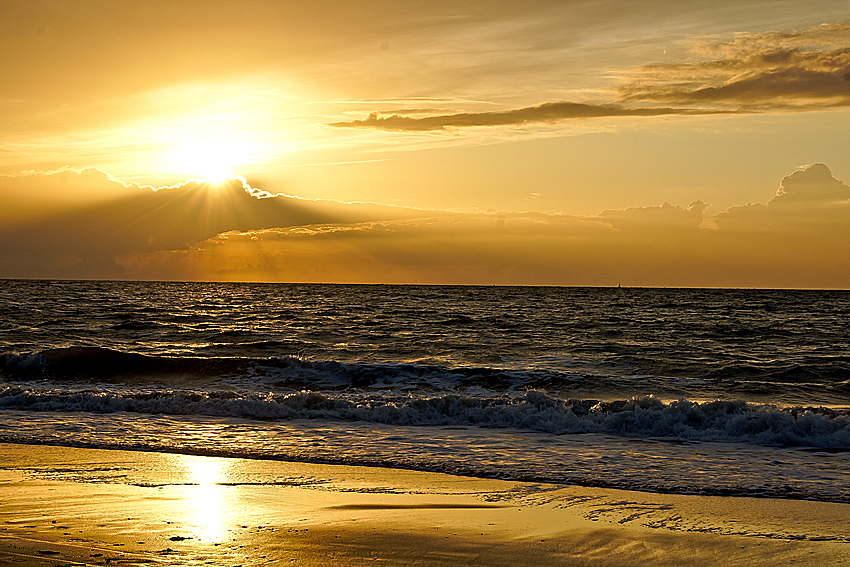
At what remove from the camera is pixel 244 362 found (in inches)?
976

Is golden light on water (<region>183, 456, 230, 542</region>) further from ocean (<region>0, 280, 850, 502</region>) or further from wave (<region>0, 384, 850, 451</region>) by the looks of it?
wave (<region>0, 384, 850, 451</region>)

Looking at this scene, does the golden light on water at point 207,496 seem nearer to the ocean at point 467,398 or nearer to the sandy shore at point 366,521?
the sandy shore at point 366,521

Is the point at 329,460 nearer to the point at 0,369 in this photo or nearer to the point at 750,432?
the point at 750,432

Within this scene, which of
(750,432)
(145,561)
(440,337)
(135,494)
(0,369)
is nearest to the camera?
(145,561)

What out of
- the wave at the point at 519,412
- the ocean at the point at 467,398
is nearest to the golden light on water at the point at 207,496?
the ocean at the point at 467,398

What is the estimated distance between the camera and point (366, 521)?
7.49m

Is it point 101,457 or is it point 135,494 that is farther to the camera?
point 101,457

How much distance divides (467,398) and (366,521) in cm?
916

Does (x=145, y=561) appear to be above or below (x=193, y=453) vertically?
above

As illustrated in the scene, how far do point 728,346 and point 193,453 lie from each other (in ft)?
90.2

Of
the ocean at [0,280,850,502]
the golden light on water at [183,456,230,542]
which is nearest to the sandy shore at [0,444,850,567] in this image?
the golden light on water at [183,456,230,542]

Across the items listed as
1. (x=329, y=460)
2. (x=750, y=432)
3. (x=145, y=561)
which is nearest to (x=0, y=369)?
(x=329, y=460)

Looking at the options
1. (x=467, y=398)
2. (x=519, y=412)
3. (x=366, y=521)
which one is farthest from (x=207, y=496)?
(x=467, y=398)

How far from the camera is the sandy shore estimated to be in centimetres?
629
